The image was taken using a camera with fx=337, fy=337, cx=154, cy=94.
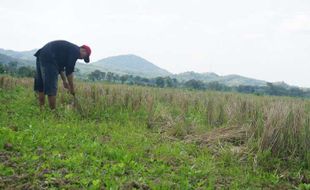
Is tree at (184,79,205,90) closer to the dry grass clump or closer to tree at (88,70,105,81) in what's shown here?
tree at (88,70,105,81)

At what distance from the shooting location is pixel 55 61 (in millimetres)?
7094

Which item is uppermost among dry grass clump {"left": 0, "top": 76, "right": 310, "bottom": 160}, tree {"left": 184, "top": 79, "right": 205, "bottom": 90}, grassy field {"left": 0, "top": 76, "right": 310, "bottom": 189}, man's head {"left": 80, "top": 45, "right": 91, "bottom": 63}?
man's head {"left": 80, "top": 45, "right": 91, "bottom": 63}

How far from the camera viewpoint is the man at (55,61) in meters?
6.97

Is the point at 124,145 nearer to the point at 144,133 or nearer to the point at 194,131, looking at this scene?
the point at 144,133

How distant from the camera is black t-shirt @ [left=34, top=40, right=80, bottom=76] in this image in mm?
7035

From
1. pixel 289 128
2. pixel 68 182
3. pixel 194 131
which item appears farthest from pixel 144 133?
pixel 68 182

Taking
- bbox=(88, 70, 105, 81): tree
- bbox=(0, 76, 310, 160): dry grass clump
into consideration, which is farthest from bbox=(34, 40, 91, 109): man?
bbox=(88, 70, 105, 81): tree

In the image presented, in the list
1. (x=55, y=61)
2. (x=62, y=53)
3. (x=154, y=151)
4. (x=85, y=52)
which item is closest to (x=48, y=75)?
(x=55, y=61)

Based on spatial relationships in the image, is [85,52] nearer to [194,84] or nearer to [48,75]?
[48,75]

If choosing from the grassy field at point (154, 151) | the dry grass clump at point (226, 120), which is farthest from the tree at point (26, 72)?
the grassy field at point (154, 151)

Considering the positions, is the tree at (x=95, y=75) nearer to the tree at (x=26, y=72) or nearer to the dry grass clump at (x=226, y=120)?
the tree at (x=26, y=72)

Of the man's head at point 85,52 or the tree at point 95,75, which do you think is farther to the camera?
the tree at point 95,75

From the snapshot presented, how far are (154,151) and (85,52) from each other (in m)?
3.45

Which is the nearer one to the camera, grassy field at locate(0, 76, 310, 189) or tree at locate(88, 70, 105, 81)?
grassy field at locate(0, 76, 310, 189)
